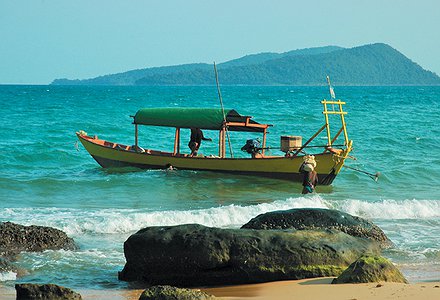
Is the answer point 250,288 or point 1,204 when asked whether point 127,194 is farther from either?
point 250,288

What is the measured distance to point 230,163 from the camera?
24.6 m

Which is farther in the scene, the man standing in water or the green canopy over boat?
the green canopy over boat

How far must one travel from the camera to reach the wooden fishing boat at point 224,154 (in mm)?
23566

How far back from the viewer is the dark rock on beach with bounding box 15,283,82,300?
31.8ft

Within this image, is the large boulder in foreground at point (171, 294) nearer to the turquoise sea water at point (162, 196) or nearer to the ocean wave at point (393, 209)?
the turquoise sea water at point (162, 196)

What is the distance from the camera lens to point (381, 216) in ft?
61.4

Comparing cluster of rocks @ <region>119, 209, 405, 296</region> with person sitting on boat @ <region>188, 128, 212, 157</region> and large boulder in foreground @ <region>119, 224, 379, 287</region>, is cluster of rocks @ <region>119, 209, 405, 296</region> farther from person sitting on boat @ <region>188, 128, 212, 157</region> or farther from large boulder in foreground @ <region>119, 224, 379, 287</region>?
person sitting on boat @ <region>188, 128, 212, 157</region>

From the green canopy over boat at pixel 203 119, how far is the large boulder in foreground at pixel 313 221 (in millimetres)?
11376

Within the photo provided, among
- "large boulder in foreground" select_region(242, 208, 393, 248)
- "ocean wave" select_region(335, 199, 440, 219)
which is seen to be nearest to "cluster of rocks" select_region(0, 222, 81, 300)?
"large boulder in foreground" select_region(242, 208, 393, 248)

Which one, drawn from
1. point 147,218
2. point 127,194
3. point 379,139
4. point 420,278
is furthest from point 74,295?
point 379,139

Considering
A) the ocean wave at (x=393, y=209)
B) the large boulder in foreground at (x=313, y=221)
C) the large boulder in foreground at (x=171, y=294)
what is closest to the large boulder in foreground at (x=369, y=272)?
the large boulder in foreground at (x=171, y=294)

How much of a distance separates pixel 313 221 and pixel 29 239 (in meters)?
4.16

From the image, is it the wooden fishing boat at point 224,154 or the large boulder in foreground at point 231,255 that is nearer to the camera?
the large boulder in foreground at point 231,255

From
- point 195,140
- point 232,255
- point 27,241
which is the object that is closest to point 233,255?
point 232,255
